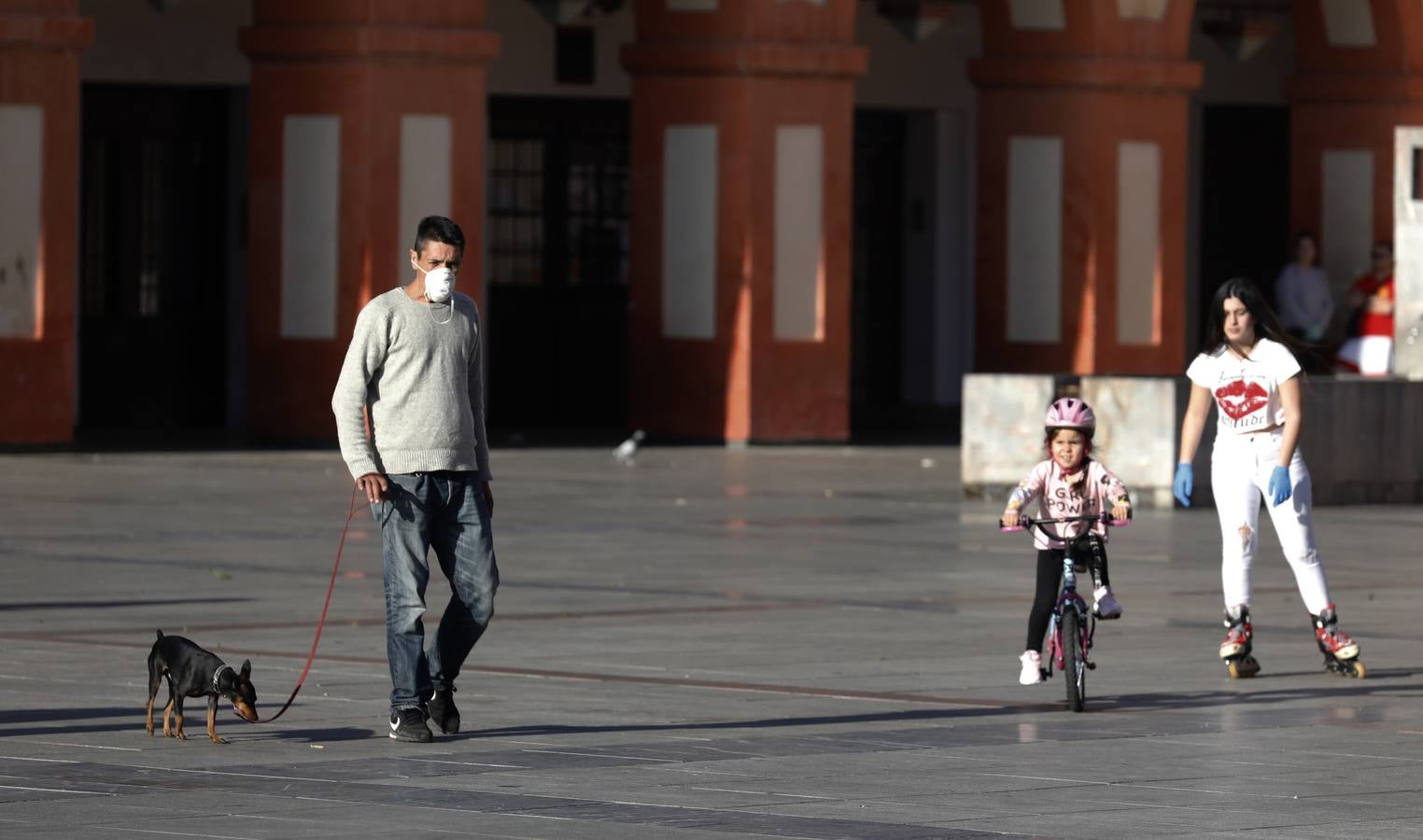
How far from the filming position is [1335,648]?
12.0m

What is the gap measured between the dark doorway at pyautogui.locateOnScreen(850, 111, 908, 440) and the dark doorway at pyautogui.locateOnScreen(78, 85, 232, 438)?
22.4 ft

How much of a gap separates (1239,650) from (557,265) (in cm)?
1838

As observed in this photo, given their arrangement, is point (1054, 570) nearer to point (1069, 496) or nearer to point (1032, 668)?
point (1069, 496)

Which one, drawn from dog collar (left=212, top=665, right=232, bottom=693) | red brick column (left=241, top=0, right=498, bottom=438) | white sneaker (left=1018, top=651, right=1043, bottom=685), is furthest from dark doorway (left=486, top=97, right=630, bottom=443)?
dog collar (left=212, top=665, right=232, bottom=693)

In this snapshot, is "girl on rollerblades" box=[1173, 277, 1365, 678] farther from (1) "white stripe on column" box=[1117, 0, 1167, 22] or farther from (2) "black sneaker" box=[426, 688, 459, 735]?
(1) "white stripe on column" box=[1117, 0, 1167, 22]

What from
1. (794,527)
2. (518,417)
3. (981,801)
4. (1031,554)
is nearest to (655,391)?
(518,417)

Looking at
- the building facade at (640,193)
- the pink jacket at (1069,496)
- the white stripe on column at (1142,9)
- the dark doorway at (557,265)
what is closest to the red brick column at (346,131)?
the building facade at (640,193)

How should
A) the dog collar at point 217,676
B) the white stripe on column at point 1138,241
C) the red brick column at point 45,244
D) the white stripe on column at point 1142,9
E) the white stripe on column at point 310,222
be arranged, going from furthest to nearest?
the white stripe on column at point 1138,241, the white stripe on column at point 1142,9, the white stripe on column at point 310,222, the red brick column at point 45,244, the dog collar at point 217,676

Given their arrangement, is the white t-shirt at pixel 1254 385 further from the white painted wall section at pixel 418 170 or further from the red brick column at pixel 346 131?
the white painted wall section at pixel 418 170

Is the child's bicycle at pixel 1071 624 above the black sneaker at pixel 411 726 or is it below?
above

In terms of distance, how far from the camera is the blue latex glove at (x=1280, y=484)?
12.3 m

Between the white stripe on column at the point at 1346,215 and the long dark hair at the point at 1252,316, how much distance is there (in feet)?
63.8

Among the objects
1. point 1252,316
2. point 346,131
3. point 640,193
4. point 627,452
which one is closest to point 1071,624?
point 1252,316

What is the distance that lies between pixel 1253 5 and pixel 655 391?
947 cm
